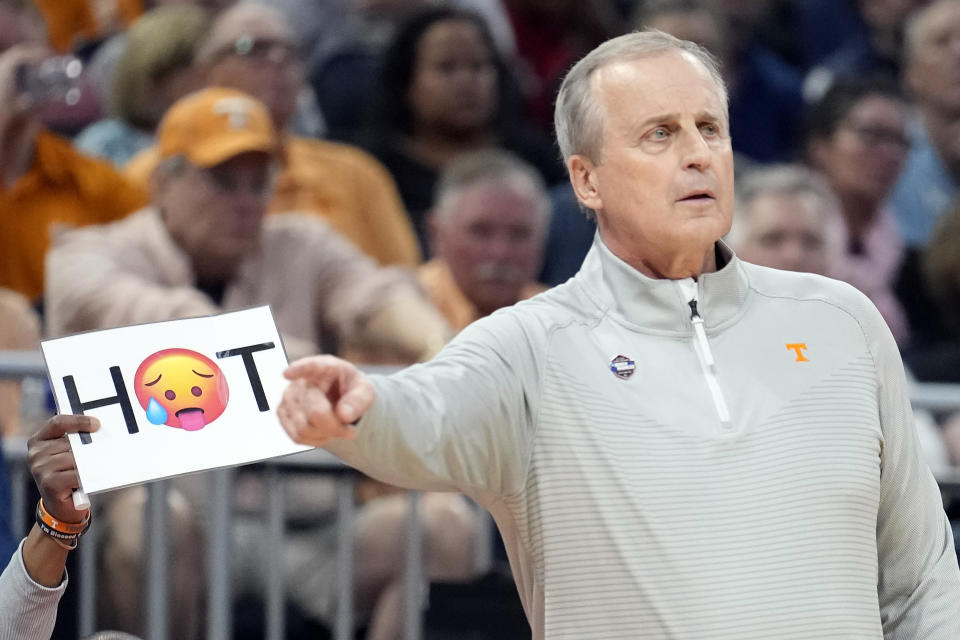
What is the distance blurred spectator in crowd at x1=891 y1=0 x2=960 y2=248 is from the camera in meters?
6.73

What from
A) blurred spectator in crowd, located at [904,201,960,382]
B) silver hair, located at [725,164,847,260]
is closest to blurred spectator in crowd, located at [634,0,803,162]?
blurred spectator in crowd, located at [904,201,960,382]

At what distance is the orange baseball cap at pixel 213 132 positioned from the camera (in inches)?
201

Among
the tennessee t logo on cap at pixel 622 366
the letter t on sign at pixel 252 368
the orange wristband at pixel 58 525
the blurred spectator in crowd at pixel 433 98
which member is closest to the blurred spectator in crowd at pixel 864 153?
the blurred spectator in crowd at pixel 433 98

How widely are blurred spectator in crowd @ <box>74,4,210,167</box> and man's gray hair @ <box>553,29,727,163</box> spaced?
3.53 meters

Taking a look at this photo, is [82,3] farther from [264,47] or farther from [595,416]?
[595,416]

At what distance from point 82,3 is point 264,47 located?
7.14ft

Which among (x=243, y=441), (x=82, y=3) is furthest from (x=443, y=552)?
(x=82, y=3)

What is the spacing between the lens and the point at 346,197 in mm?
6031

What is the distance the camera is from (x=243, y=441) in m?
2.66

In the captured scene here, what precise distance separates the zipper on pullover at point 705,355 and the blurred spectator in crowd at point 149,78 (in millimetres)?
3776

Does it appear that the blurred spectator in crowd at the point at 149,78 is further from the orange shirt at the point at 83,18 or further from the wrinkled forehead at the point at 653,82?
→ the wrinkled forehead at the point at 653,82

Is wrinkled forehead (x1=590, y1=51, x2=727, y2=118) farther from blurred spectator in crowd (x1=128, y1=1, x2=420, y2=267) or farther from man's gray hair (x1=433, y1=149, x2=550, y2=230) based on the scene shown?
blurred spectator in crowd (x1=128, y1=1, x2=420, y2=267)

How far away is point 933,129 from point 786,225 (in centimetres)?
181

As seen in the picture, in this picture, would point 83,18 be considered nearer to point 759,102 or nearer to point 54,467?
point 759,102
